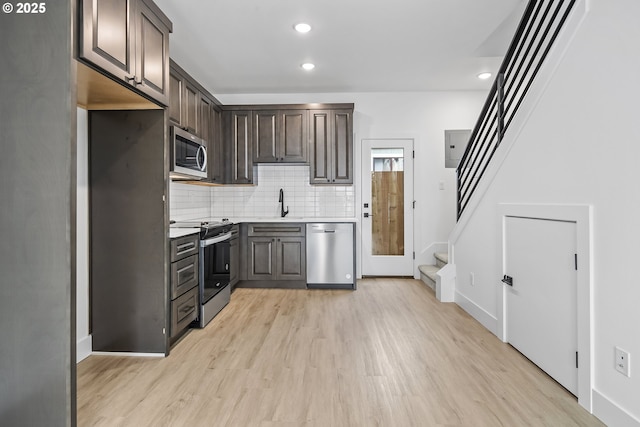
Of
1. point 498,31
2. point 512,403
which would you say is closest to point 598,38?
point 498,31

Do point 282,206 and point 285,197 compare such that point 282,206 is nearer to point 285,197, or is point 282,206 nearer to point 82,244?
point 285,197

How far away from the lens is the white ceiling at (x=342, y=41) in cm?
280

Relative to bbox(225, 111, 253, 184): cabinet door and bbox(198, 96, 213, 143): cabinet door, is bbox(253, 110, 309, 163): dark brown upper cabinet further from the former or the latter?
bbox(198, 96, 213, 143): cabinet door

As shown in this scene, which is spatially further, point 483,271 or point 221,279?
point 221,279

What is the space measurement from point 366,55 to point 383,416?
3.39 metres

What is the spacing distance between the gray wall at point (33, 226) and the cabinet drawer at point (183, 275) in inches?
41.5

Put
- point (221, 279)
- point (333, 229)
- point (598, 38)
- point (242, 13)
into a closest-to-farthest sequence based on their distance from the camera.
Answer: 1. point (598, 38)
2. point (242, 13)
3. point (221, 279)
4. point (333, 229)

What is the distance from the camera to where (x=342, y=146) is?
468 cm

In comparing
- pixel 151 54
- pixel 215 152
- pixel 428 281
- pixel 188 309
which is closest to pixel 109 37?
pixel 151 54

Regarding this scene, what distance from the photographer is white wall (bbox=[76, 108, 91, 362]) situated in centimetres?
248

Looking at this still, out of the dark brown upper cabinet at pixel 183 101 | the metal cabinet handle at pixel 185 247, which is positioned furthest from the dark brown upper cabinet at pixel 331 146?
the metal cabinet handle at pixel 185 247

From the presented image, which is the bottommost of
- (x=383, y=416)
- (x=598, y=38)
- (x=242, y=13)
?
(x=383, y=416)

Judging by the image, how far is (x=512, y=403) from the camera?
1.90 m

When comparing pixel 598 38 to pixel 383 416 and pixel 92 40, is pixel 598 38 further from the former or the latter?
pixel 92 40
